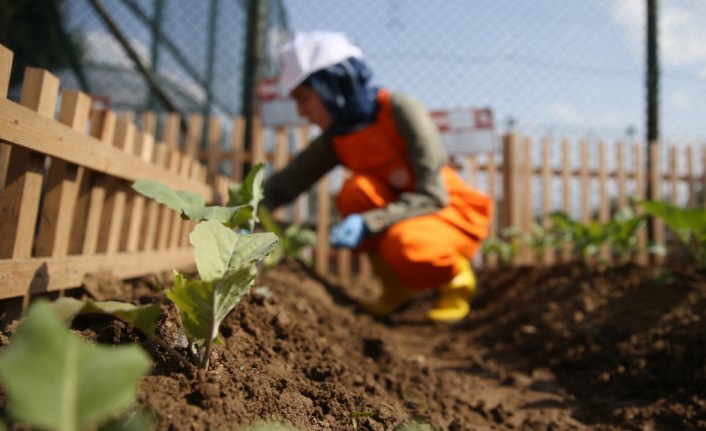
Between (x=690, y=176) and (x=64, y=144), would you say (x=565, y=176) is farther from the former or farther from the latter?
(x=64, y=144)

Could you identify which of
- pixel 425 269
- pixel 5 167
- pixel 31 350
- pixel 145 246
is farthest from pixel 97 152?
pixel 425 269

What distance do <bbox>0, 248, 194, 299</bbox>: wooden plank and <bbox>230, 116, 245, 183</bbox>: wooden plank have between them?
3.03 m

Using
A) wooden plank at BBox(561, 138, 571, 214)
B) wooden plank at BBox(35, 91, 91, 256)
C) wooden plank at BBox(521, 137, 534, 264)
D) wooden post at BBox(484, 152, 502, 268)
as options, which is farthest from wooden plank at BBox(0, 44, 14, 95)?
wooden plank at BBox(561, 138, 571, 214)

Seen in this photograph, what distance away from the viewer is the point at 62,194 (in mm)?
1627

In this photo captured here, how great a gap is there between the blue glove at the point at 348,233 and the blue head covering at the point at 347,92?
69 cm

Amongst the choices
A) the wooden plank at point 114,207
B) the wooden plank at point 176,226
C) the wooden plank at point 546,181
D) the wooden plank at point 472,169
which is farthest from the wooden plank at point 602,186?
the wooden plank at point 114,207

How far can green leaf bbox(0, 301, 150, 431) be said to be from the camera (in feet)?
1.72

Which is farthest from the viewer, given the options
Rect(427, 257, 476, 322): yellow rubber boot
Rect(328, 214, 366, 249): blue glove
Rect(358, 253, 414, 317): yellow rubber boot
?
Rect(358, 253, 414, 317): yellow rubber boot

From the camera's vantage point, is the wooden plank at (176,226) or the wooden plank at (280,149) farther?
the wooden plank at (280,149)

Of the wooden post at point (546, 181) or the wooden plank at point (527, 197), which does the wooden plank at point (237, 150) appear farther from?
the wooden post at point (546, 181)

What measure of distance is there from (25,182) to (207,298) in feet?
2.76

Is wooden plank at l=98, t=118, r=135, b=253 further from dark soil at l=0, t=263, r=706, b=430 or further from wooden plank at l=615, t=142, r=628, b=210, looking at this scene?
wooden plank at l=615, t=142, r=628, b=210

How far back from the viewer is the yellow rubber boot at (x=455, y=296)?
3369 mm

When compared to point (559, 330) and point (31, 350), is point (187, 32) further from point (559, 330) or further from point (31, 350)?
point (31, 350)
